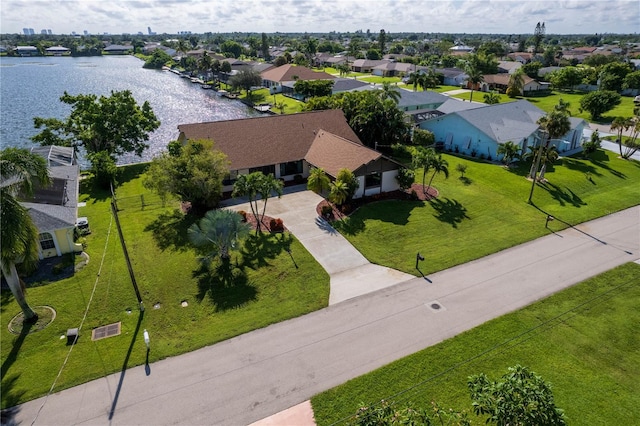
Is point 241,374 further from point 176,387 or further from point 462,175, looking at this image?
point 462,175

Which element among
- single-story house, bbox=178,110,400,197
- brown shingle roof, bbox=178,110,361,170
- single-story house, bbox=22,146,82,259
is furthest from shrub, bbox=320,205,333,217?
single-story house, bbox=22,146,82,259

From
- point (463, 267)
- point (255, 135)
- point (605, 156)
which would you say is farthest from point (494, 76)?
point (463, 267)

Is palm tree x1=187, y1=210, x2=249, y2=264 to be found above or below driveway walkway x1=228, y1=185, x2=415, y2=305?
above

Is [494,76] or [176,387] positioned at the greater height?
[494,76]

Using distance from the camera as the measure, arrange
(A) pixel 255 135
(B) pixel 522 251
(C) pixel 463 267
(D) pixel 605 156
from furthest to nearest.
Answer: (D) pixel 605 156, (A) pixel 255 135, (B) pixel 522 251, (C) pixel 463 267

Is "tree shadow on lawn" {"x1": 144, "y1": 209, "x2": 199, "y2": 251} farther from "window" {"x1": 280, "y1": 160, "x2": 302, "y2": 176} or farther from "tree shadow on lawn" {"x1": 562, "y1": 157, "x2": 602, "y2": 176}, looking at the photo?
"tree shadow on lawn" {"x1": 562, "y1": 157, "x2": 602, "y2": 176}

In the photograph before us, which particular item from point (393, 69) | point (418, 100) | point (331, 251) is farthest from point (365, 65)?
point (331, 251)
